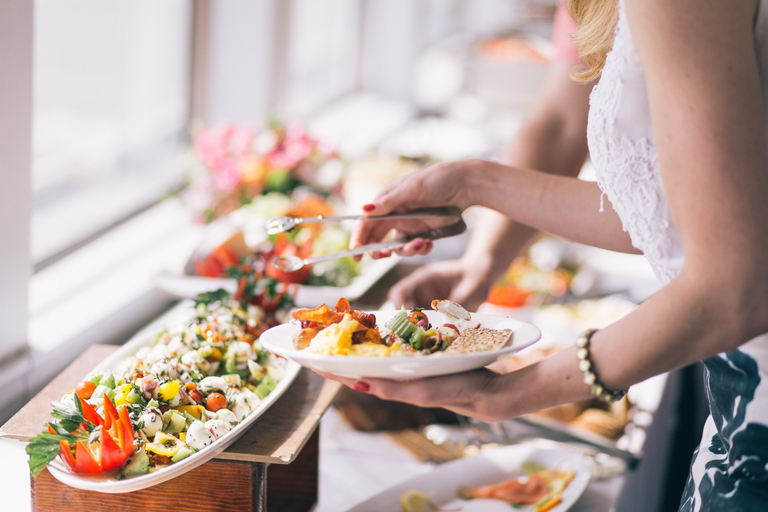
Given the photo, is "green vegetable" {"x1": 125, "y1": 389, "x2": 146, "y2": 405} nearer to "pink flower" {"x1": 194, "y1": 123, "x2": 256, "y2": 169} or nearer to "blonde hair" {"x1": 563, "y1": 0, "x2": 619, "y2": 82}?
"blonde hair" {"x1": 563, "y1": 0, "x2": 619, "y2": 82}

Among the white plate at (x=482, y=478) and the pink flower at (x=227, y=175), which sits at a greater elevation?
the pink flower at (x=227, y=175)

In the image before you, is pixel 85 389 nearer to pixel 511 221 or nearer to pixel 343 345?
pixel 343 345

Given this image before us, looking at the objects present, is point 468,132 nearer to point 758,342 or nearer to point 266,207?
point 266,207

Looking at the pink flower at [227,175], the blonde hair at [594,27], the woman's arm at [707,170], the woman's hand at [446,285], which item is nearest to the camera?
the woman's arm at [707,170]

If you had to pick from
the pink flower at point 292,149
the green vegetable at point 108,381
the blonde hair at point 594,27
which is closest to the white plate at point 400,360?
the green vegetable at point 108,381

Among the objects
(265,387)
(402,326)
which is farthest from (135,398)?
(402,326)

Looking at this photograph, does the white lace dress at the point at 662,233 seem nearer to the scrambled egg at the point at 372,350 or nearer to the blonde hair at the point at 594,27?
the blonde hair at the point at 594,27

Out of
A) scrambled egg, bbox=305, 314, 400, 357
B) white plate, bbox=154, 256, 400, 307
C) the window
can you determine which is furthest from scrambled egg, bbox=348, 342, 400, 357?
the window

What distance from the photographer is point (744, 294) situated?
649 millimetres

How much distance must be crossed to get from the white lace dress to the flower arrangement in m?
1.28

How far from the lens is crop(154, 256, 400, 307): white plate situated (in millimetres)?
1485

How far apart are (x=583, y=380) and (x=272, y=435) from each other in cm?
36

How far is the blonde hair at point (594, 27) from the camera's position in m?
0.83

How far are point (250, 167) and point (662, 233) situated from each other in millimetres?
1395
